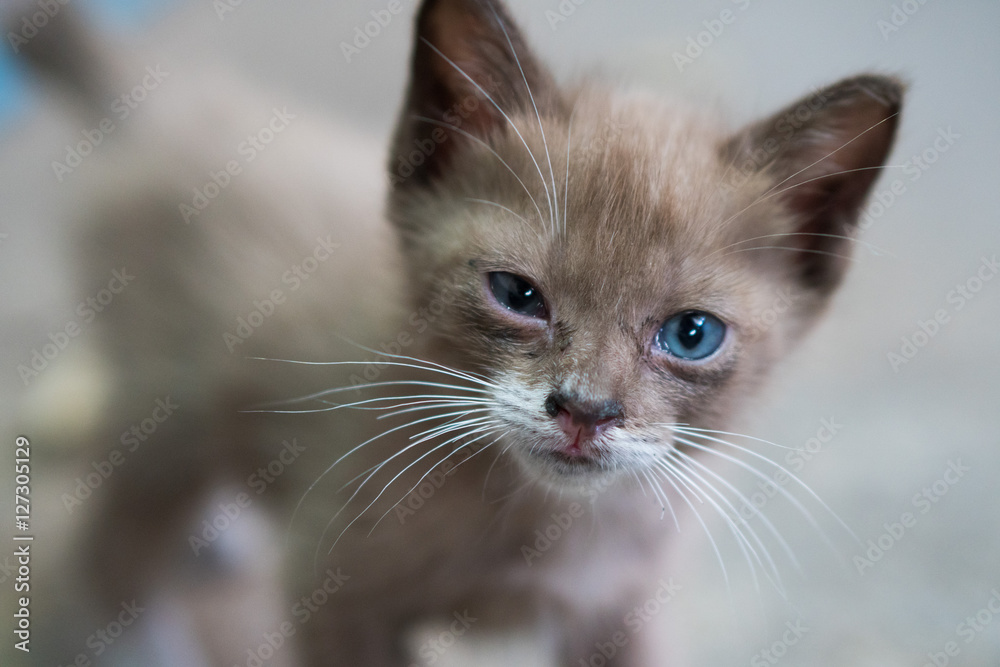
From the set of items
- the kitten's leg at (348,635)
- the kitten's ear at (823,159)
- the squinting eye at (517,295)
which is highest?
the kitten's ear at (823,159)

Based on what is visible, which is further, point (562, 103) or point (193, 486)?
point (193, 486)

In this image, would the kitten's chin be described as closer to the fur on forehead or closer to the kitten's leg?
the fur on forehead

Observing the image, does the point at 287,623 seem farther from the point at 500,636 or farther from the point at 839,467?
the point at 839,467

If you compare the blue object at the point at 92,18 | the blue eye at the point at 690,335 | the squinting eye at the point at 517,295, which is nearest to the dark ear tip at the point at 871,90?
the blue eye at the point at 690,335

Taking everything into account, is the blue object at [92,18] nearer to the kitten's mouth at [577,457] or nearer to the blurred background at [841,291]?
the blurred background at [841,291]

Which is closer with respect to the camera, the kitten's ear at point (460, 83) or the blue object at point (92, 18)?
the kitten's ear at point (460, 83)

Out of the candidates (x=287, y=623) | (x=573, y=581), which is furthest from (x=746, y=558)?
(x=287, y=623)

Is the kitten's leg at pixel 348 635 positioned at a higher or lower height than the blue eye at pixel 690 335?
lower

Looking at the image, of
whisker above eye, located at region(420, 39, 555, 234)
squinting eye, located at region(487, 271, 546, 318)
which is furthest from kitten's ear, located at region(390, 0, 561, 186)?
squinting eye, located at region(487, 271, 546, 318)
